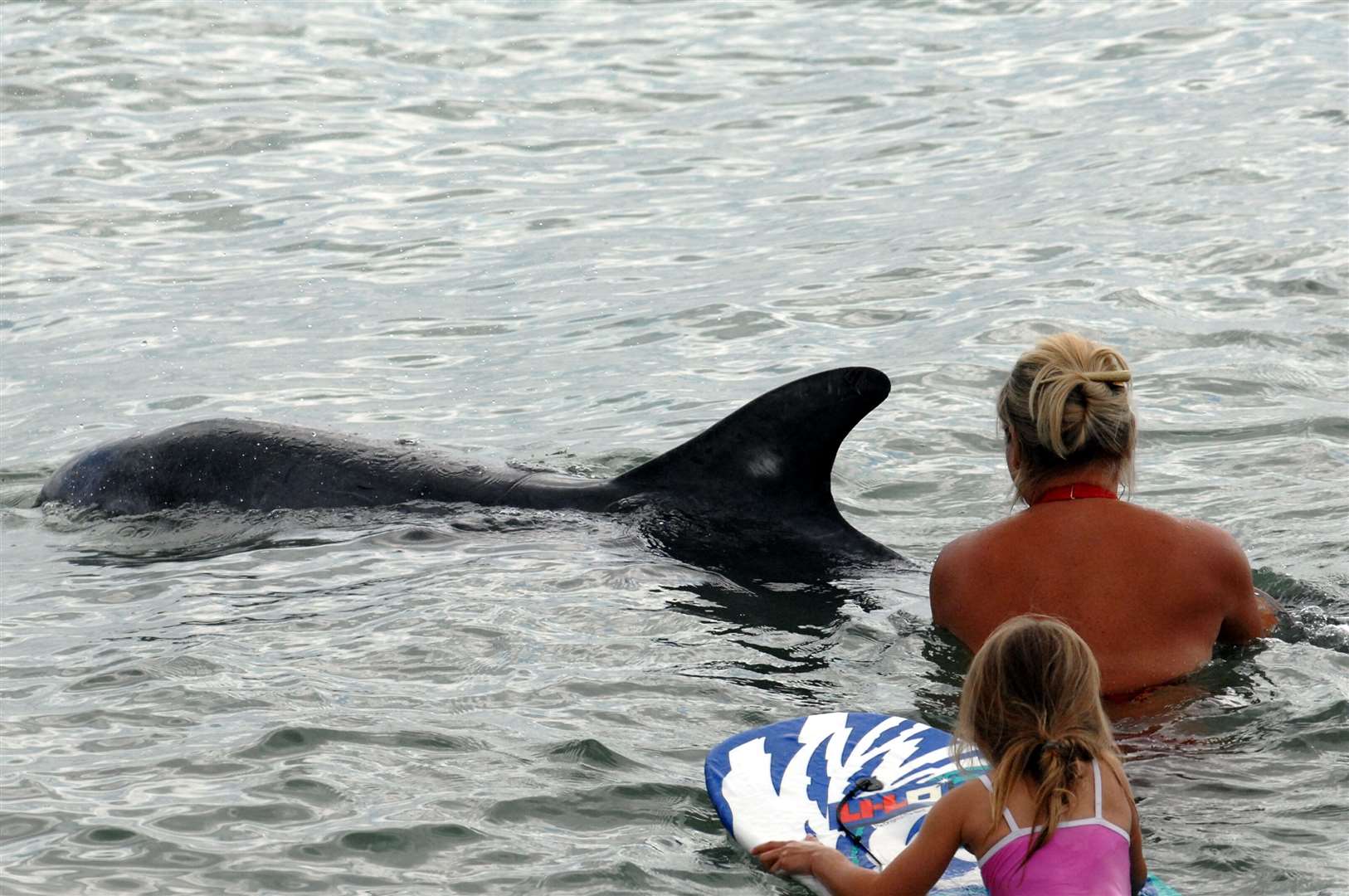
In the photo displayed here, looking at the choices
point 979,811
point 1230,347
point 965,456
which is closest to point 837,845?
point 979,811

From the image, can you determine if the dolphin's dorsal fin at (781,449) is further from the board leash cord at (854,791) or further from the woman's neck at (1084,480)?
the board leash cord at (854,791)

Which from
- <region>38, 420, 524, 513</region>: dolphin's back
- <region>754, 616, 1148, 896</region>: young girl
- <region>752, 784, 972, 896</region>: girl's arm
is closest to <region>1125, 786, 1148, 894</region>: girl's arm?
<region>754, 616, 1148, 896</region>: young girl

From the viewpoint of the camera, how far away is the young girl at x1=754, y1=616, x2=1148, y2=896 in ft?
14.5

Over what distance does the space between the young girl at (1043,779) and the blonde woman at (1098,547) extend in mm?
1095

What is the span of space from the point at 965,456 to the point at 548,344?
12.8 feet

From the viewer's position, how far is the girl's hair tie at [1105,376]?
5465mm

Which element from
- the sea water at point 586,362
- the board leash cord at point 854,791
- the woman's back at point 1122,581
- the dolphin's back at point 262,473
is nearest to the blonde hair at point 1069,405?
the woman's back at point 1122,581

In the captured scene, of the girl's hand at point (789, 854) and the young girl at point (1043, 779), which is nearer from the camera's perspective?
the young girl at point (1043, 779)

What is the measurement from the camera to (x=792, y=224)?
15.1 metres

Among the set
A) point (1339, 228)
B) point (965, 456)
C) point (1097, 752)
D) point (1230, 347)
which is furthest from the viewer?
point (1339, 228)

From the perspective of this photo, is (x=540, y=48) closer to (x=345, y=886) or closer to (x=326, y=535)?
(x=326, y=535)

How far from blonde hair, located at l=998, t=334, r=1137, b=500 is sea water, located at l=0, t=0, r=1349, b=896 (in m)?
0.39

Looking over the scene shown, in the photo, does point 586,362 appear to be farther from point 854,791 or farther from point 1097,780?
point 1097,780

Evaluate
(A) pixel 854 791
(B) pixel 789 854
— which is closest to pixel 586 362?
(A) pixel 854 791
